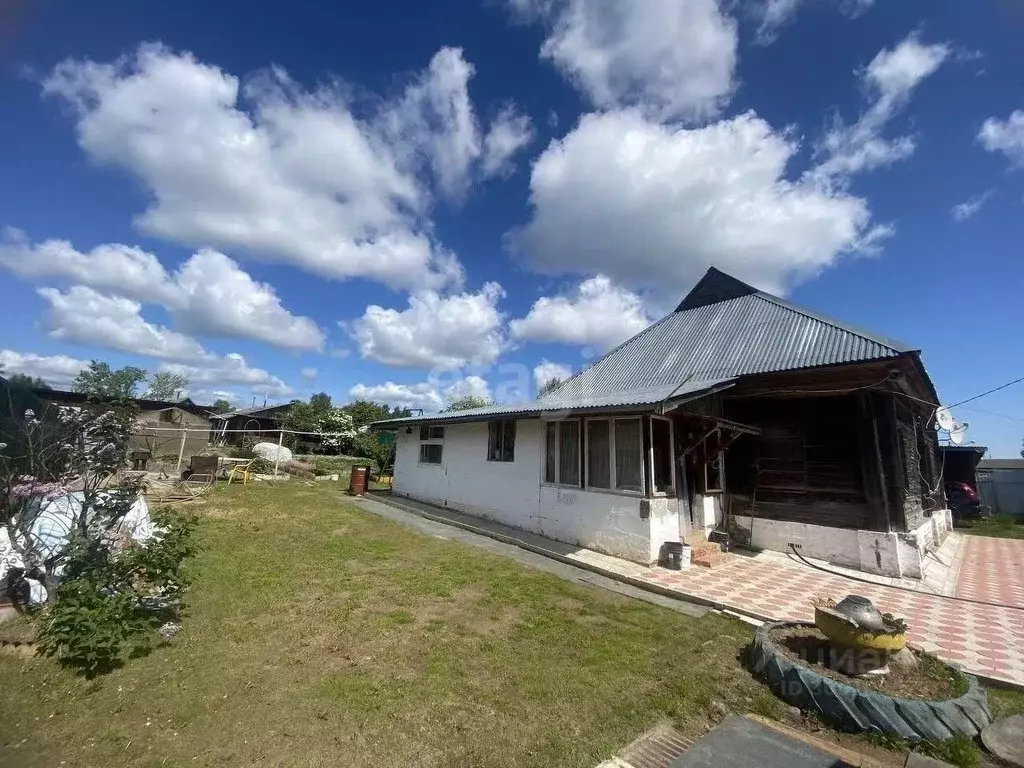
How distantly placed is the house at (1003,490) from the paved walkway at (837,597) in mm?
14837

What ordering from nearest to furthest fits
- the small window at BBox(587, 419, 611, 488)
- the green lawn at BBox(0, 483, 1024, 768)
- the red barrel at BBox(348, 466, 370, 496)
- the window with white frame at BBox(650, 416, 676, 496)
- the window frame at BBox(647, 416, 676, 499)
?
the green lawn at BBox(0, 483, 1024, 768)
the window frame at BBox(647, 416, 676, 499)
the window with white frame at BBox(650, 416, 676, 496)
the small window at BBox(587, 419, 611, 488)
the red barrel at BBox(348, 466, 370, 496)

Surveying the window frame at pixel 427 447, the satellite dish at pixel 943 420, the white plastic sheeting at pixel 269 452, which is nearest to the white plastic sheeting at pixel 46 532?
the window frame at pixel 427 447

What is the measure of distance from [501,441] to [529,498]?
5.91ft

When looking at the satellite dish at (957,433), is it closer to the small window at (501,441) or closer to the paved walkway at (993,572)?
the paved walkway at (993,572)

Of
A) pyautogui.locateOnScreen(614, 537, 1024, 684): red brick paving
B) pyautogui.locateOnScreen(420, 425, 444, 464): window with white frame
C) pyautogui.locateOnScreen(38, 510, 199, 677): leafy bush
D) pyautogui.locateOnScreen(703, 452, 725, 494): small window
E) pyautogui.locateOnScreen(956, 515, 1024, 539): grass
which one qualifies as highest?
pyautogui.locateOnScreen(420, 425, 444, 464): window with white frame

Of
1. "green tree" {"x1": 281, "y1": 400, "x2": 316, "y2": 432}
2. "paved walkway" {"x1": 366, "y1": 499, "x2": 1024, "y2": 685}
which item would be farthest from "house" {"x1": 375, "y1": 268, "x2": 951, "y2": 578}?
"green tree" {"x1": 281, "y1": 400, "x2": 316, "y2": 432}

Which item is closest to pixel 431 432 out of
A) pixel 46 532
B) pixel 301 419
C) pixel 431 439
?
pixel 431 439

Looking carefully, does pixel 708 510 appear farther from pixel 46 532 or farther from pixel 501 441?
pixel 46 532

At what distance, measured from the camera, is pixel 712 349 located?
11625 mm

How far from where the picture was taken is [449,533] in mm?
10242

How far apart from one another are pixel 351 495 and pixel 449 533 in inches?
282

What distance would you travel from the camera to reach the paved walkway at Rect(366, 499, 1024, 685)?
4.95 metres

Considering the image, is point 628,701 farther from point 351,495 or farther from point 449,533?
point 351,495

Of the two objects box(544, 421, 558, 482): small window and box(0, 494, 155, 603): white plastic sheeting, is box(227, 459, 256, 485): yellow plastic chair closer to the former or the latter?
box(0, 494, 155, 603): white plastic sheeting
